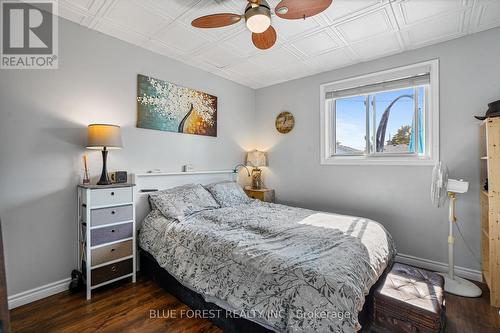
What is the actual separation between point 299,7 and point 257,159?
2.57 metres

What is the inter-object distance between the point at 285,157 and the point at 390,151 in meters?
1.53

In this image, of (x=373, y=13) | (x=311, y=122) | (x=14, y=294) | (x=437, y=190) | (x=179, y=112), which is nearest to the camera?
(x=14, y=294)

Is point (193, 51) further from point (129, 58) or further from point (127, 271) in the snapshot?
point (127, 271)

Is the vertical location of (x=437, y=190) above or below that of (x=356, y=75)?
below

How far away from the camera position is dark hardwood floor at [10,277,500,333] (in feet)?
5.88

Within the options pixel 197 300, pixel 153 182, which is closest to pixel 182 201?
pixel 153 182

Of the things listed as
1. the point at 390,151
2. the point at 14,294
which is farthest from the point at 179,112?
the point at 390,151

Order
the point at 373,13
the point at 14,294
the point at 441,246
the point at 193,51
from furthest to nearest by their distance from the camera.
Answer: the point at 193,51, the point at 441,246, the point at 373,13, the point at 14,294

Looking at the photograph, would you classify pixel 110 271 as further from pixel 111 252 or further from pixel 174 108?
pixel 174 108

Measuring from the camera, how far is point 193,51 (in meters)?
2.96

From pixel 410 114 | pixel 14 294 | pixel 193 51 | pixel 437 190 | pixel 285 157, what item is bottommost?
pixel 14 294

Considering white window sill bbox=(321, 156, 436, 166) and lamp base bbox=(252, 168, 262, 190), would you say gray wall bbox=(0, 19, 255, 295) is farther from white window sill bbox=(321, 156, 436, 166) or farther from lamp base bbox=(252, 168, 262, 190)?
white window sill bbox=(321, 156, 436, 166)

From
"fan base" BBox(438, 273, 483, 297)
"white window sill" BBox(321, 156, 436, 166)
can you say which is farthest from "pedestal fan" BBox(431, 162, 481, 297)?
"white window sill" BBox(321, 156, 436, 166)

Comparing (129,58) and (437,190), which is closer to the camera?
(437,190)
